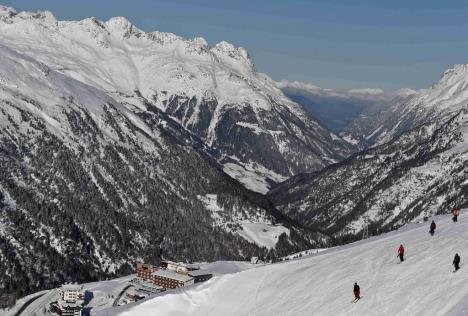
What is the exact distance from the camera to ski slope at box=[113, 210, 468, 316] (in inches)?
3278

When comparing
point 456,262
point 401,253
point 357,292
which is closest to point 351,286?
point 401,253

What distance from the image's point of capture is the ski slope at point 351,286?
8325 centimetres

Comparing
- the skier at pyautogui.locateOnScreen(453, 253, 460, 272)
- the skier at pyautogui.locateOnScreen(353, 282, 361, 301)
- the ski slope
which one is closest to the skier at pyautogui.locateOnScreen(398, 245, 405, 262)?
the ski slope

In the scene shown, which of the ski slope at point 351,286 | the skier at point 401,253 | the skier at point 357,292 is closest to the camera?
the ski slope at point 351,286

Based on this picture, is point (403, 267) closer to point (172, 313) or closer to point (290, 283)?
point (290, 283)

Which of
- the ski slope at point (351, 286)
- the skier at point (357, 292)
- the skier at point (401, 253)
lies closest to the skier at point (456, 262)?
the ski slope at point (351, 286)

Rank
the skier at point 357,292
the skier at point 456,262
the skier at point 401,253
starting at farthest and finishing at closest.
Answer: the skier at point 401,253, the skier at point 357,292, the skier at point 456,262

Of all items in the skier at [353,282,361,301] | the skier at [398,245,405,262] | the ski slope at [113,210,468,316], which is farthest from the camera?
the skier at [398,245,405,262]

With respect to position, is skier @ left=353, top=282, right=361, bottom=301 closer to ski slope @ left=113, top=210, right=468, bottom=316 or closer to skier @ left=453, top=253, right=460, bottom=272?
ski slope @ left=113, top=210, right=468, bottom=316

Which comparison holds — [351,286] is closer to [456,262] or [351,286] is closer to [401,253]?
[401,253]

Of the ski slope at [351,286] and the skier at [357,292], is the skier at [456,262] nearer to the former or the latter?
the ski slope at [351,286]

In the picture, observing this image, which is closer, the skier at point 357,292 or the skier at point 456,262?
the skier at point 456,262

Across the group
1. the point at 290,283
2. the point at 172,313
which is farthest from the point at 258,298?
the point at 172,313

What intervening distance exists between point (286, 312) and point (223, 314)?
43.7ft
